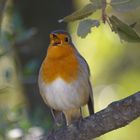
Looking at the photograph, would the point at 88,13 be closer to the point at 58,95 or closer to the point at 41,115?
the point at 58,95

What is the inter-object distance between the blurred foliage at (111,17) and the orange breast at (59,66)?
1.12 metres

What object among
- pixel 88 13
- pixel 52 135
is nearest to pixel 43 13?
pixel 52 135

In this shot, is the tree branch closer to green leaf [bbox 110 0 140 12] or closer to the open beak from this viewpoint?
green leaf [bbox 110 0 140 12]

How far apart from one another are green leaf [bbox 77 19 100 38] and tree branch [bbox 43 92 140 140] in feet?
1.26

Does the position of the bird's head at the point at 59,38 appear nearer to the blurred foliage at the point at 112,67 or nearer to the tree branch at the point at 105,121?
the tree branch at the point at 105,121

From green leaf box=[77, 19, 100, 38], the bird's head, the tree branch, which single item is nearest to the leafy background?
green leaf box=[77, 19, 100, 38]

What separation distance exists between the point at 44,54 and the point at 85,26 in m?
2.80

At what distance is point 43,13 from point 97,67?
1.96 m

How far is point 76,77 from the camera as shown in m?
3.71

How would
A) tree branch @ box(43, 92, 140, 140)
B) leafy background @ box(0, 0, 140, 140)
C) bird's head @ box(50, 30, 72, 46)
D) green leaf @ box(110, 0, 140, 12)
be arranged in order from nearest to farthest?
green leaf @ box(110, 0, 140, 12) < leafy background @ box(0, 0, 140, 140) < tree branch @ box(43, 92, 140, 140) < bird's head @ box(50, 30, 72, 46)

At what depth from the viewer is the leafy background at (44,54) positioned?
2592 millimetres

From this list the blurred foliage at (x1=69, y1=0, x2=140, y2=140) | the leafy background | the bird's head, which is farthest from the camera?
the blurred foliage at (x1=69, y1=0, x2=140, y2=140)

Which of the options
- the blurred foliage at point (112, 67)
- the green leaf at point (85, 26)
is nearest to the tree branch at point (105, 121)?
the green leaf at point (85, 26)

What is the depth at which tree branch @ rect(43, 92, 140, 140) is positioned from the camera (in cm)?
278
